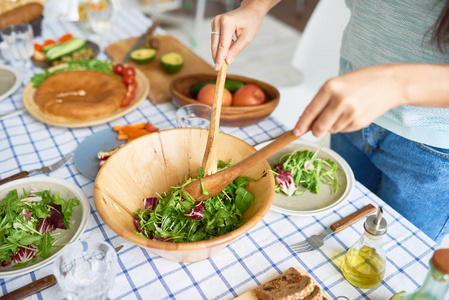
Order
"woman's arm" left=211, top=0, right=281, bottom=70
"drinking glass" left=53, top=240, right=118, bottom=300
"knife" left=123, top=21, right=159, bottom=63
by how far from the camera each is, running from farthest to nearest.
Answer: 1. "knife" left=123, top=21, right=159, bottom=63
2. "woman's arm" left=211, top=0, right=281, bottom=70
3. "drinking glass" left=53, top=240, right=118, bottom=300

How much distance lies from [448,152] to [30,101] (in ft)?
4.75

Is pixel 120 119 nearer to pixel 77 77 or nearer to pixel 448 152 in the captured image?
pixel 77 77

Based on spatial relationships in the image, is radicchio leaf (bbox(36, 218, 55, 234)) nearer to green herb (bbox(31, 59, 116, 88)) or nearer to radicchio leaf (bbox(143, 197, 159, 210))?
radicchio leaf (bbox(143, 197, 159, 210))

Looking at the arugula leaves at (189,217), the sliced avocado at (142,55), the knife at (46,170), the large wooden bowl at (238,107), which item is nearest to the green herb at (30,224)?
the knife at (46,170)

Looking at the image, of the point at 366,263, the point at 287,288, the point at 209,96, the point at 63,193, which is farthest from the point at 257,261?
the point at 209,96

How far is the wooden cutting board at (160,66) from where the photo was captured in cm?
157

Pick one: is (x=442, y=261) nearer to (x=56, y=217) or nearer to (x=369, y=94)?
(x=369, y=94)

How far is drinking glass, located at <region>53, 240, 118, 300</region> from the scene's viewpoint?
727 millimetres

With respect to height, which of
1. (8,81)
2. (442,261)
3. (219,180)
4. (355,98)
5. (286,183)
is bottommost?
(8,81)

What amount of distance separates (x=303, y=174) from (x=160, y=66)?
953 millimetres

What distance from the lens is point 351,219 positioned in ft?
3.30

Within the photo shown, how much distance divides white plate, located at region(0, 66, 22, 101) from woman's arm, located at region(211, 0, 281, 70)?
3.05 feet

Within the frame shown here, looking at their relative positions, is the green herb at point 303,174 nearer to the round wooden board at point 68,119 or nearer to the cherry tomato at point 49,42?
the round wooden board at point 68,119

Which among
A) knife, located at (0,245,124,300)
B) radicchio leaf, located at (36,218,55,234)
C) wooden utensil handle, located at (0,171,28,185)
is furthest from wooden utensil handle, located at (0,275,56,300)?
wooden utensil handle, located at (0,171,28,185)
